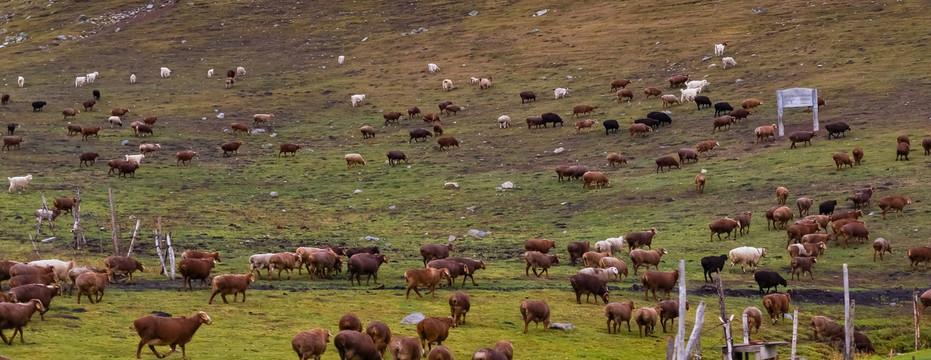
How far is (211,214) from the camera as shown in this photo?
43.8m

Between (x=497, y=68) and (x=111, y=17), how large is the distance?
36.3 metres

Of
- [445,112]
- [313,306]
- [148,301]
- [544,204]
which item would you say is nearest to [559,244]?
[544,204]

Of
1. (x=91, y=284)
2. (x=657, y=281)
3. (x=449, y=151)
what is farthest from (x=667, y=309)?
(x=449, y=151)

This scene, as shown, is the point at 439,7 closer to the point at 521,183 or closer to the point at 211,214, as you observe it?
the point at 521,183

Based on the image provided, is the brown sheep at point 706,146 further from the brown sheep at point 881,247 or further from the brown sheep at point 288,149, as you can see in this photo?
the brown sheep at point 288,149

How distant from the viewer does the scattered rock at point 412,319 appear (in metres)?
25.6

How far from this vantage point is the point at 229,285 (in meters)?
26.5

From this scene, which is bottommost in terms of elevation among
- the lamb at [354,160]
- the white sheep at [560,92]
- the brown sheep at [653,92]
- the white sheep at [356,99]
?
the lamb at [354,160]

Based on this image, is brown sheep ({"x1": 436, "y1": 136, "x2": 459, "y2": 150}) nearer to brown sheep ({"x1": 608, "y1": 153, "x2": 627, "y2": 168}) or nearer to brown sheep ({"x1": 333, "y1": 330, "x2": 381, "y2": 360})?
brown sheep ({"x1": 608, "y1": 153, "x2": 627, "y2": 168})

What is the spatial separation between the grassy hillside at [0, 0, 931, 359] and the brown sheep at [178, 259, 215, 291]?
3.10 ft

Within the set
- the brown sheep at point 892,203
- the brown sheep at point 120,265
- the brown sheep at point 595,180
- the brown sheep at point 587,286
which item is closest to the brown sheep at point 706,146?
the brown sheep at point 595,180

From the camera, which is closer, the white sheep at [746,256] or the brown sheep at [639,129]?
the white sheep at [746,256]

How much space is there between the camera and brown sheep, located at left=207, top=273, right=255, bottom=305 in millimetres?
26406

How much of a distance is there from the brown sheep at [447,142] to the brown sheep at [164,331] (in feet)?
117
